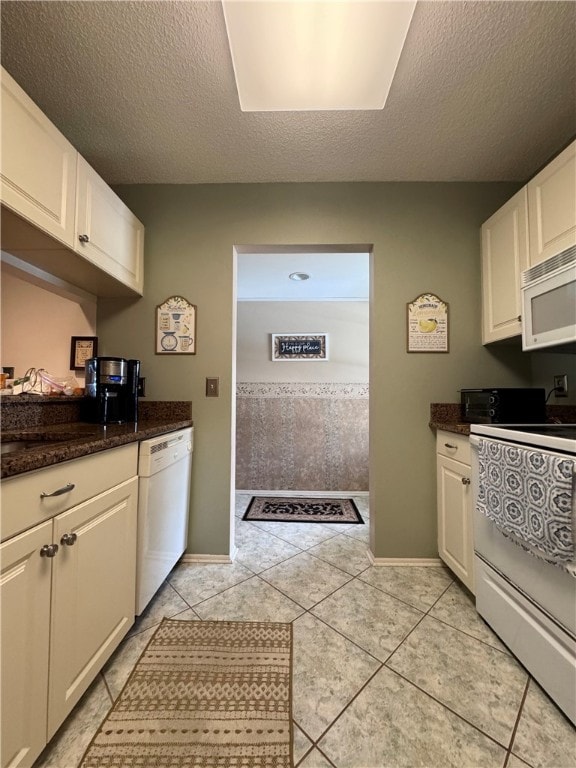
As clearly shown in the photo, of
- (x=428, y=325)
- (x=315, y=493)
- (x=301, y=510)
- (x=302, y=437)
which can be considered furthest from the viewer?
(x=302, y=437)

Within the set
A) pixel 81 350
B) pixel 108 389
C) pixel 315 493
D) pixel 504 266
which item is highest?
pixel 504 266

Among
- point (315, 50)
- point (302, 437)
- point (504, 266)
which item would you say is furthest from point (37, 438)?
point (302, 437)

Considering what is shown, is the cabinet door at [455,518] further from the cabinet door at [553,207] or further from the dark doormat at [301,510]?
the cabinet door at [553,207]

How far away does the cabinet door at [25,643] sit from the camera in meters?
0.67

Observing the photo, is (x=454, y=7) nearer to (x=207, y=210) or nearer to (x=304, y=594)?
(x=207, y=210)

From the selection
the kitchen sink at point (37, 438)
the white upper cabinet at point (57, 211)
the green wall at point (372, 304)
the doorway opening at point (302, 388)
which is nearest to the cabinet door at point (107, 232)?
the white upper cabinet at point (57, 211)

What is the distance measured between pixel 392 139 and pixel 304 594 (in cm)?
248

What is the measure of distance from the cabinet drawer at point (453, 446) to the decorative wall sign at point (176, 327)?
165 centimetres

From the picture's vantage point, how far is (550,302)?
133 cm

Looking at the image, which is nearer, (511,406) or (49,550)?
(49,550)

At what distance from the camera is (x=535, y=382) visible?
1.87 metres

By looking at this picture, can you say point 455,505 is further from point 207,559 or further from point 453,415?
point 207,559

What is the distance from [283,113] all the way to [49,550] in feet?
6.49

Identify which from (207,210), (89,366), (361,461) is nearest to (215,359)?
(89,366)
